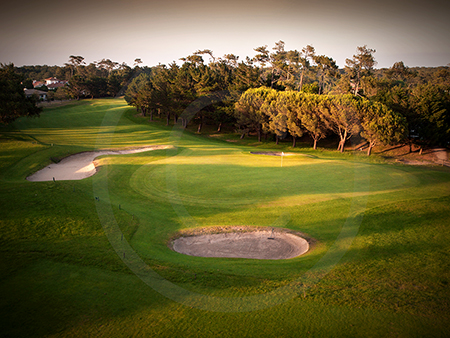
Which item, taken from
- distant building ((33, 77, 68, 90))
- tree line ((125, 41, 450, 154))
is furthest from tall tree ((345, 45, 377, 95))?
distant building ((33, 77, 68, 90))

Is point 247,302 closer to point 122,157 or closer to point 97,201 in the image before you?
point 97,201

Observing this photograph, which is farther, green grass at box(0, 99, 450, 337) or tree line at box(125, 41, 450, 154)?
tree line at box(125, 41, 450, 154)

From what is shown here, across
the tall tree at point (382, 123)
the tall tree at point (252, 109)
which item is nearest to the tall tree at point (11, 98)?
the tall tree at point (252, 109)

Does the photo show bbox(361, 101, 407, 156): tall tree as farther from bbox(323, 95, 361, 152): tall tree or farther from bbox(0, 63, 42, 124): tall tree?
bbox(0, 63, 42, 124): tall tree

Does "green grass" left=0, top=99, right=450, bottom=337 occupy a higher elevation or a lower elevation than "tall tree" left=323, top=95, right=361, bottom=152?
lower

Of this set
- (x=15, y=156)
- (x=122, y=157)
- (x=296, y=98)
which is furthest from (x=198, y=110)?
(x=15, y=156)

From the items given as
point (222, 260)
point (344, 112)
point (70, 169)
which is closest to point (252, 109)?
point (344, 112)

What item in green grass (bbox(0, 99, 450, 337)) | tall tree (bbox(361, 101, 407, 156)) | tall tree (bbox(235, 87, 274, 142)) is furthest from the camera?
tall tree (bbox(235, 87, 274, 142))

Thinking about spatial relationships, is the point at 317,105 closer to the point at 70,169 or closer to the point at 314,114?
the point at 314,114
